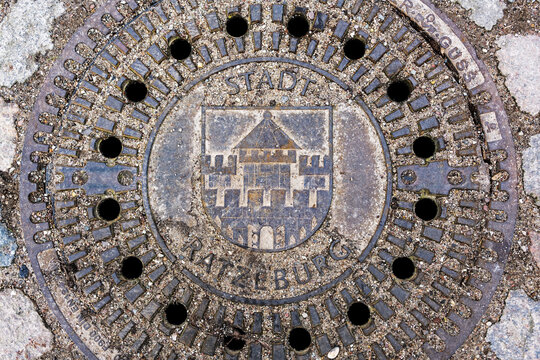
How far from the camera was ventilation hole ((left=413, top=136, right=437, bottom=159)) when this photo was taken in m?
2.75

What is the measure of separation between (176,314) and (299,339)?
84 centimetres

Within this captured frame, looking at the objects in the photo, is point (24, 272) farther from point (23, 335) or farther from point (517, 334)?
point (517, 334)

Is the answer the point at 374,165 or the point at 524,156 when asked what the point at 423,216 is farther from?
the point at 524,156

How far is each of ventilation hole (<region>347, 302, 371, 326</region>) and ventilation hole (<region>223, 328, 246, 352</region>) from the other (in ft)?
2.35

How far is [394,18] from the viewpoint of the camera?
279 centimetres

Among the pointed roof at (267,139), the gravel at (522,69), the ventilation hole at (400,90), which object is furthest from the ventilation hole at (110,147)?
the gravel at (522,69)

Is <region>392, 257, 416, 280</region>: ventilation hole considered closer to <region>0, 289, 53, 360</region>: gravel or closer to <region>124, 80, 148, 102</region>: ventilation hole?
<region>124, 80, 148, 102</region>: ventilation hole

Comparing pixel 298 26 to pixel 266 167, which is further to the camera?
pixel 298 26

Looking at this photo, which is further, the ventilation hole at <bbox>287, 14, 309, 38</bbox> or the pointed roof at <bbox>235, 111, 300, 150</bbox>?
the ventilation hole at <bbox>287, 14, 309, 38</bbox>

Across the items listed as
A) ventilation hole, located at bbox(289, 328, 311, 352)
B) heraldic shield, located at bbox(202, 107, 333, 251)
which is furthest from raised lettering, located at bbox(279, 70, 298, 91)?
ventilation hole, located at bbox(289, 328, 311, 352)

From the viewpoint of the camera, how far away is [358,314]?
2801mm

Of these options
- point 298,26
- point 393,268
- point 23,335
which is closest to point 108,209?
point 23,335

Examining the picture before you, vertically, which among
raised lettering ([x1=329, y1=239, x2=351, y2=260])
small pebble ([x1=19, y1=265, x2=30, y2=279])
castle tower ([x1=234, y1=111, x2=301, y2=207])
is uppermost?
castle tower ([x1=234, y1=111, x2=301, y2=207])

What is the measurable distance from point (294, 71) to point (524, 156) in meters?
1.61
